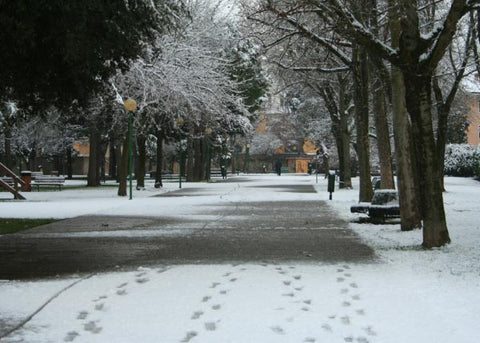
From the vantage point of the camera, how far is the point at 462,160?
53.1 meters

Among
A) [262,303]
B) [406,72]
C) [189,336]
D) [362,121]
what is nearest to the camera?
[189,336]

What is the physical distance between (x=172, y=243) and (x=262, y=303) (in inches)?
221

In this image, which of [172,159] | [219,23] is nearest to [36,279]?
[219,23]

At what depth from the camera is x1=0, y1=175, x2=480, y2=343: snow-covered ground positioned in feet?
Answer: 18.4

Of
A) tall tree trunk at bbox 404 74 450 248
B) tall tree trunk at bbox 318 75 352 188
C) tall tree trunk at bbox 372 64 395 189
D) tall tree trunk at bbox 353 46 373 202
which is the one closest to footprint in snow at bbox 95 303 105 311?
tall tree trunk at bbox 404 74 450 248

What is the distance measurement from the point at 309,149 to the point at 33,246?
108 meters

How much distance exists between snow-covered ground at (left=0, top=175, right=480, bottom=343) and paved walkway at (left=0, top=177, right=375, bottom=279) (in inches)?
35.2

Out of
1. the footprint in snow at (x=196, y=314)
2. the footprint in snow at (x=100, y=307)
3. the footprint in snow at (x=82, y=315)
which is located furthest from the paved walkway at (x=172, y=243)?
the footprint in snow at (x=196, y=314)

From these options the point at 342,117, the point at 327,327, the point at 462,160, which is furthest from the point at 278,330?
the point at 462,160

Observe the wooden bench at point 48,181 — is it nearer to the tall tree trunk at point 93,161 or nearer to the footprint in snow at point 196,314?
the tall tree trunk at point 93,161

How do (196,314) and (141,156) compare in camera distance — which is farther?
(141,156)

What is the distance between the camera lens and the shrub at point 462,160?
162ft

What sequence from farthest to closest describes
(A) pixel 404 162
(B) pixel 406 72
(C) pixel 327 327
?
1. (A) pixel 404 162
2. (B) pixel 406 72
3. (C) pixel 327 327

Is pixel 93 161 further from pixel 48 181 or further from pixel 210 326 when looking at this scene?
pixel 210 326
